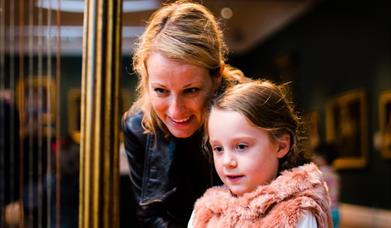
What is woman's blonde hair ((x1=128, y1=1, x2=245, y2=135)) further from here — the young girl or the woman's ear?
the young girl

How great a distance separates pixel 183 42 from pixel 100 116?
56 cm

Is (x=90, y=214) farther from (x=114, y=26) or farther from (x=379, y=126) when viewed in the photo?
(x=379, y=126)

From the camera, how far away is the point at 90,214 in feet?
2.65

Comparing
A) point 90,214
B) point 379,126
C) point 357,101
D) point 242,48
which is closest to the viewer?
point 90,214

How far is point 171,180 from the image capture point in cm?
156

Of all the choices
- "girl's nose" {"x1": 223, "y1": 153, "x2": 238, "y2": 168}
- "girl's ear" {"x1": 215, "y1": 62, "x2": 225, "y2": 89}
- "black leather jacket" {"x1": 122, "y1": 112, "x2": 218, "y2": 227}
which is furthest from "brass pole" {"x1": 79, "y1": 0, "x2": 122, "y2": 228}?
"black leather jacket" {"x1": 122, "y1": 112, "x2": 218, "y2": 227}

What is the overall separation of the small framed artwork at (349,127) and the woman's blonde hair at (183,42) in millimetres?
6865

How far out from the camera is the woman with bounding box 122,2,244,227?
4.40 feet

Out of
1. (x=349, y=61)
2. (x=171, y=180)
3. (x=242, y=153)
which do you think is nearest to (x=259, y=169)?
(x=242, y=153)

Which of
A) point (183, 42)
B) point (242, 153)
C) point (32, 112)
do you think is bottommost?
point (242, 153)

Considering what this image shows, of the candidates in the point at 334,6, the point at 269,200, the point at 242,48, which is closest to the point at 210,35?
the point at 269,200

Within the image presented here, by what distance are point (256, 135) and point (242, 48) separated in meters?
12.2

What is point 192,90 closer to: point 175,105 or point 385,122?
point 175,105

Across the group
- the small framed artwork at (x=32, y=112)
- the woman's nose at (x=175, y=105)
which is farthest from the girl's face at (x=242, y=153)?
the small framed artwork at (x=32, y=112)
